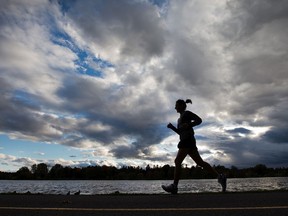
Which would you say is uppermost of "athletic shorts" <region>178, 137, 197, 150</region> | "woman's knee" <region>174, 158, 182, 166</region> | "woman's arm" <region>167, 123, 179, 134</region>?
"woman's arm" <region>167, 123, 179, 134</region>

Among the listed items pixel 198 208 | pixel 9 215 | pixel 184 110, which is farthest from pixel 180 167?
pixel 9 215

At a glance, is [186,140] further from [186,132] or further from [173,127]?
[173,127]

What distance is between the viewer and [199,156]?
29.0 feet

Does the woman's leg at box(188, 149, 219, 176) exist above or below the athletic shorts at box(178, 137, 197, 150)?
below

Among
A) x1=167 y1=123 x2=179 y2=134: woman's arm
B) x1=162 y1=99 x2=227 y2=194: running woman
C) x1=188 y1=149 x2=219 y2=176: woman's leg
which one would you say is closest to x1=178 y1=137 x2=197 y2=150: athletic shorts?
x1=162 y1=99 x2=227 y2=194: running woman

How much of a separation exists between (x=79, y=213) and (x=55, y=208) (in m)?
0.69

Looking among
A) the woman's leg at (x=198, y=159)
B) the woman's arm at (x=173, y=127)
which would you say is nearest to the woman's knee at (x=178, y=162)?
the woman's leg at (x=198, y=159)

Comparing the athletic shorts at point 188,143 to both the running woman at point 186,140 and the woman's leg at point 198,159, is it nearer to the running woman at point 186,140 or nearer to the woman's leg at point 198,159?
the running woman at point 186,140

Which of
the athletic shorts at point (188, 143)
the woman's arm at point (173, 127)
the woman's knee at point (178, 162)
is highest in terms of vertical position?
the woman's arm at point (173, 127)

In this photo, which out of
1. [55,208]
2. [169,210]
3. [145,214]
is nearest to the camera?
[145,214]

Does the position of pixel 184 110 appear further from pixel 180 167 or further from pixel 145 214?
pixel 145 214

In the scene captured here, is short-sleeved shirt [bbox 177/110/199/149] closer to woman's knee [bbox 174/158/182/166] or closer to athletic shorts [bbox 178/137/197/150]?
athletic shorts [bbox 178/137/197/150]

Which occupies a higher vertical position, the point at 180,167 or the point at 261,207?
the point at 180,167

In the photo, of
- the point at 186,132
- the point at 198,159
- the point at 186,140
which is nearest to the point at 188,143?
the point at 186,140
